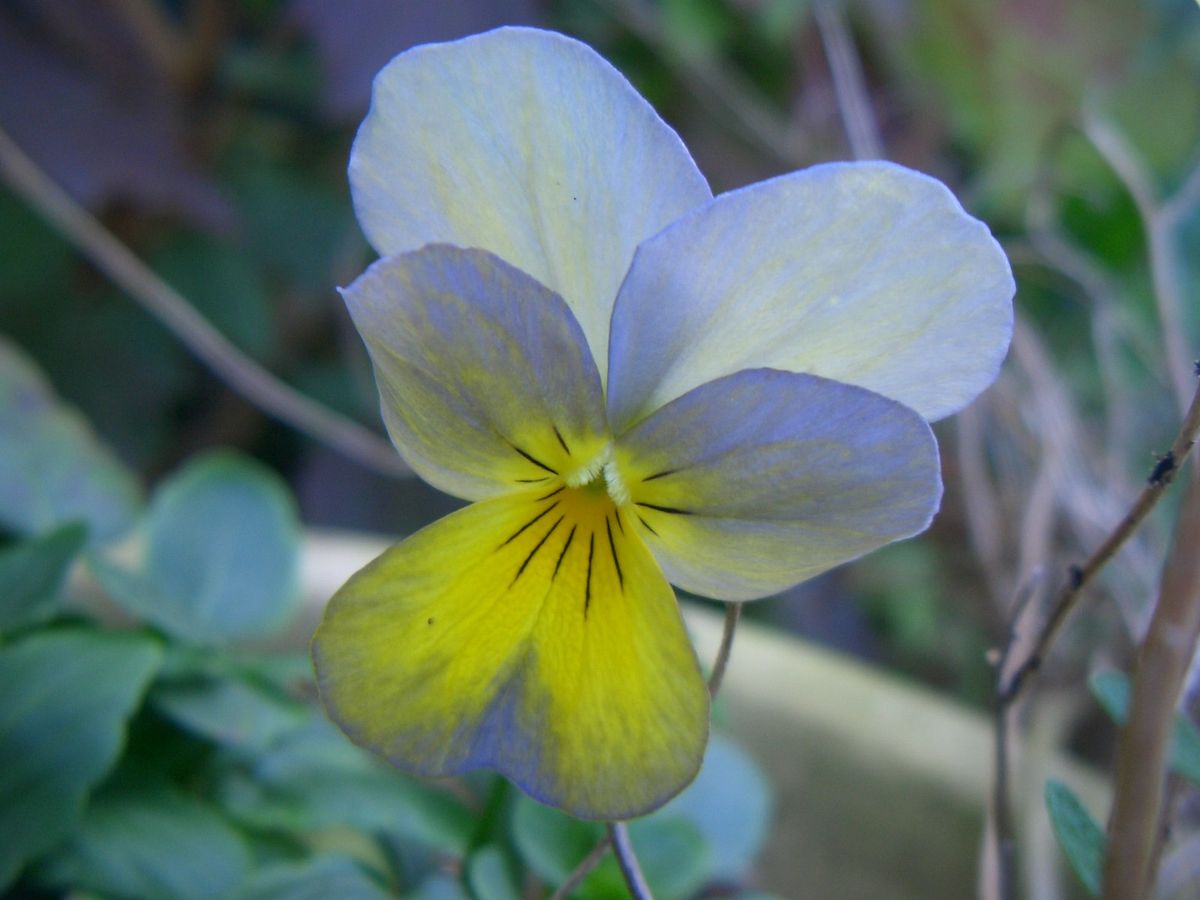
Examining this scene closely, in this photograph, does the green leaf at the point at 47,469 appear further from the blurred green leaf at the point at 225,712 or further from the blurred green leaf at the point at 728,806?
the blurred green leaf at the point at 728,806

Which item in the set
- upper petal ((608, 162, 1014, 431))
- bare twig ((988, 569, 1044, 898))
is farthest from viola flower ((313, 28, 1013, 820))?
bare twig ((988, 569, 1044, 898))

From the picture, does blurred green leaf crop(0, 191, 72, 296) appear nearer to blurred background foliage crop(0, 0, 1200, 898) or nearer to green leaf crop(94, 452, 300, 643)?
blurred background foliage crop(0, 0, 1200, 898)

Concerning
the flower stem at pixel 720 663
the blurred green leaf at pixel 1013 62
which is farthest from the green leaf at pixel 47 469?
the blurred green leaf at pixel 1013 62

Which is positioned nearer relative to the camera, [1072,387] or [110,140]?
[110,140]

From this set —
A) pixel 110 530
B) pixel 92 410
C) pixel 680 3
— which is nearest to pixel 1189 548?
pixel 110 530

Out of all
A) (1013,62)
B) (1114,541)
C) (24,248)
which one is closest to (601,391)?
(1114,541)

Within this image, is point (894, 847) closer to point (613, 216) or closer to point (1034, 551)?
point (1034, 551)

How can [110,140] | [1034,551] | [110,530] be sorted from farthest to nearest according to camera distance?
[110,140]
[110,530]
[1034,551]
